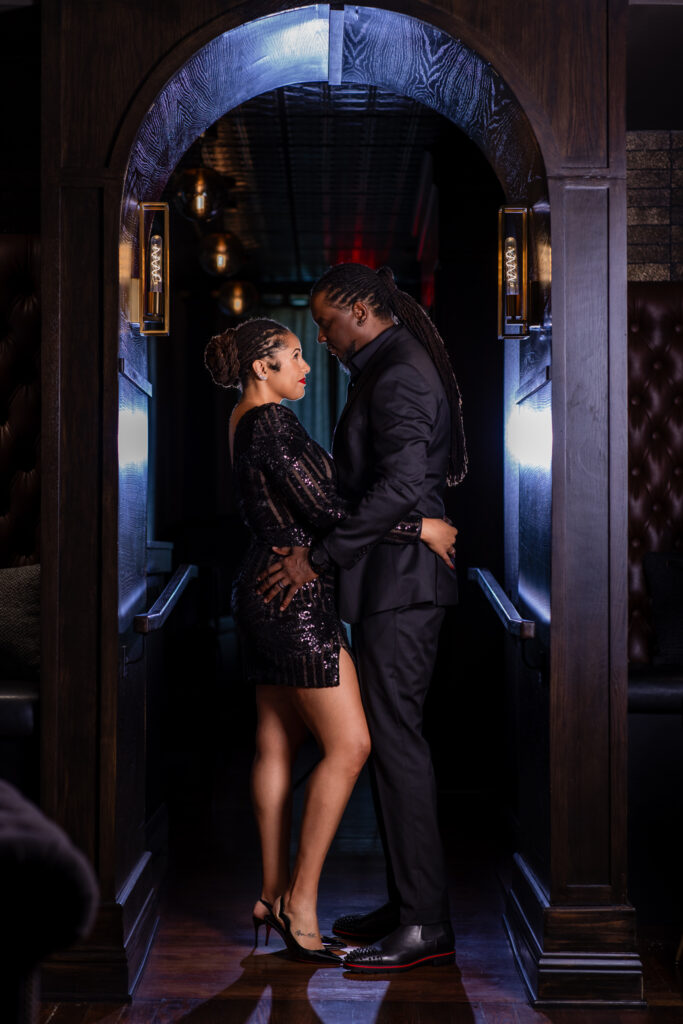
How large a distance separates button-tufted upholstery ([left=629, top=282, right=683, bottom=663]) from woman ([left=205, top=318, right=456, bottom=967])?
1098mm

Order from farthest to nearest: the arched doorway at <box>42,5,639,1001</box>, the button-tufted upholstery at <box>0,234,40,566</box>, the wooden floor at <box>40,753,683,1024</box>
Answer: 1. the button-tufted upholstery at <box>0,234,40,566</box>
2. the arched doorway at <box>42,5,639,1001</box>
3. the wooden floor at <box>40,753,683,1024</box>

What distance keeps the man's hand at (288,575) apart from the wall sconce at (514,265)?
86 centimetres

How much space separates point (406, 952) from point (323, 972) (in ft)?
0.74

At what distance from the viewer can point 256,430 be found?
2773 mm

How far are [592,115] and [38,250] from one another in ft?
5.87

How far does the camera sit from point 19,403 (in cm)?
337

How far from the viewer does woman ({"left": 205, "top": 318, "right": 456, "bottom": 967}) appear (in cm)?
274

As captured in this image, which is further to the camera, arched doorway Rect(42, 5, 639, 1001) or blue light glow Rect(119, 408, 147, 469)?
blue light glow Rect(119, 408, 147, 469)

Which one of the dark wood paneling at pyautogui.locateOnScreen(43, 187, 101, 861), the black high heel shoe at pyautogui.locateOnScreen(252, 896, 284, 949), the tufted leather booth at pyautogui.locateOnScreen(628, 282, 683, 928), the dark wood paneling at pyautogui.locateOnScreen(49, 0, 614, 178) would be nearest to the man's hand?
the dark wood paneling at pyautogui.locateOnScreen(43, 187, 101, 861)

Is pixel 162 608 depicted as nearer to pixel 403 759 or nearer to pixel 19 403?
pixel 403 759

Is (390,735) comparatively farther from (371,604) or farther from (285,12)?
(285,12)

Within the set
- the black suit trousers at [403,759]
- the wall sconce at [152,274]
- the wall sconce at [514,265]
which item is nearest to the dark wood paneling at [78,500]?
the wall sconce at [152,274]

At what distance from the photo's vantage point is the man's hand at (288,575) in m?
2.73

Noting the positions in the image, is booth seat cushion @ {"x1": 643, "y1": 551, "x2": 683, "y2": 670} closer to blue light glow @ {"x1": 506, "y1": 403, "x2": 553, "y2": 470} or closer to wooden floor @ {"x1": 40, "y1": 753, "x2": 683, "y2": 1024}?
blue light glow @ {"x1": 506, "y1": 403, "x2": 553, "y2": 470}
